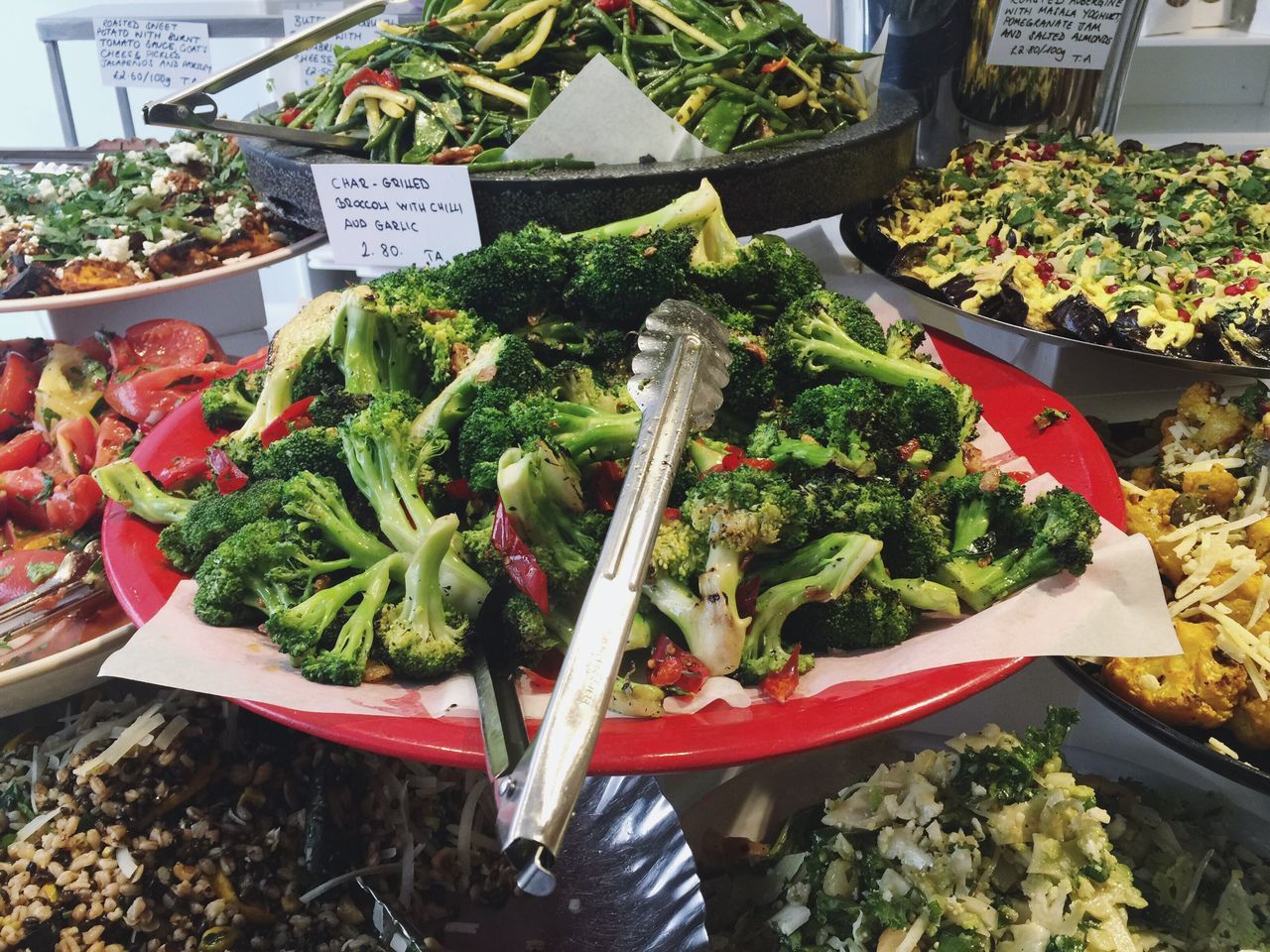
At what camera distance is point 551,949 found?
4.20ft

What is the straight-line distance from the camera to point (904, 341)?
A: 136 cm

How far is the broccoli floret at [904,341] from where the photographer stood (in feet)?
4.40

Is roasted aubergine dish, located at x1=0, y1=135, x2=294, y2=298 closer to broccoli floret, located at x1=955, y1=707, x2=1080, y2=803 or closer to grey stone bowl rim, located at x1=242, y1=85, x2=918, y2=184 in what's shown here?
grey stone bowl rim, located at x1=242, y1=85, x2=918, y2=184

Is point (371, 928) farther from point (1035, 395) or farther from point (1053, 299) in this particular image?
point (1053, 299)

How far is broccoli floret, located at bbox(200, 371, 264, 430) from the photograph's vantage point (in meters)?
1.39

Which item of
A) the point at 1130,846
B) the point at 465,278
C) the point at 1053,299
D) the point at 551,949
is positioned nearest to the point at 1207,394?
the point at 1053,299

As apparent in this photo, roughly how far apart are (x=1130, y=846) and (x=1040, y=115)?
2133 mm

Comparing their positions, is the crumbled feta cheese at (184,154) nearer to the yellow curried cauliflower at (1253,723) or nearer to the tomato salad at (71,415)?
the tomato salad at (71,415)

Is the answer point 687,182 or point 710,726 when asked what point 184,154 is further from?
point 710,726

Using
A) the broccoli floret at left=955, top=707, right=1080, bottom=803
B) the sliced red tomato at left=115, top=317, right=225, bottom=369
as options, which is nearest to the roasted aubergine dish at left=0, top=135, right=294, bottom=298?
the sliced red tomato at left=115, top=317, right=225, bottom=369

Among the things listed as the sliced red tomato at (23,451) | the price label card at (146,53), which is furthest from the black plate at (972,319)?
the price label card at (146,53)

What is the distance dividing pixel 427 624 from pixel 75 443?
1309 mm

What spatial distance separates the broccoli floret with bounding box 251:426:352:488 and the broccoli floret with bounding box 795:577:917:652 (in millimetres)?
601

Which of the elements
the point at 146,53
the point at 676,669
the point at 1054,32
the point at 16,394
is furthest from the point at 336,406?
the point at 146,53
